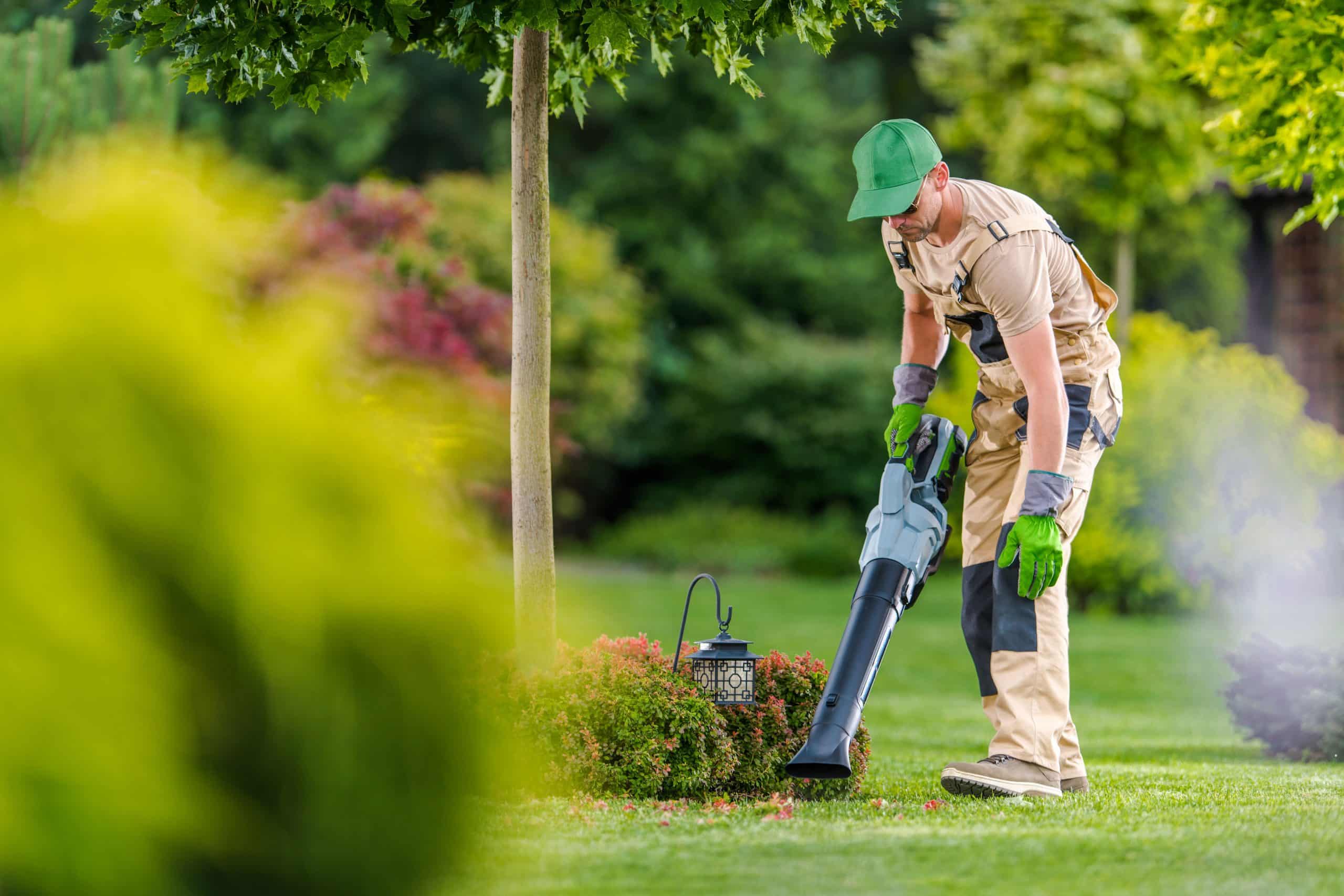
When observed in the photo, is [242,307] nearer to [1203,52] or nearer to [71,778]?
[71,778]

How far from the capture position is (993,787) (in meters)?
4.16

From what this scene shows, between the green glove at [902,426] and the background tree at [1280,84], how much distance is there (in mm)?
2047

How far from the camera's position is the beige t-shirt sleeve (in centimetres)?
398

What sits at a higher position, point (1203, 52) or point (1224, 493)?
point (1203, 52)

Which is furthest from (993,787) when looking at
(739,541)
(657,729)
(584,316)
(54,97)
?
(739,541)

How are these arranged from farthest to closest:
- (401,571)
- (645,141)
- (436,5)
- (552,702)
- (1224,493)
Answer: (645,141) < (1224,493) < (436,5) < (552,702) < (401,571)

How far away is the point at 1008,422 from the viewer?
173 inches

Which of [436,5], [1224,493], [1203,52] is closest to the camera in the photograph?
[436,5]

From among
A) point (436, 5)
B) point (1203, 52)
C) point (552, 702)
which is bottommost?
point (552, 702)

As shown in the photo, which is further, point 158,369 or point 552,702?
point 552,702

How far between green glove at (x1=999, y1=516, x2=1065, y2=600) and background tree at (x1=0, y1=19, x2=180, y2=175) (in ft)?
23.9

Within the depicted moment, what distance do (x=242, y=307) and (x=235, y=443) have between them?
611 millimetres

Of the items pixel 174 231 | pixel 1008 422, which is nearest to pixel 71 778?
pixel 174 231

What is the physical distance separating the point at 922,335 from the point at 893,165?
0.81 meters
